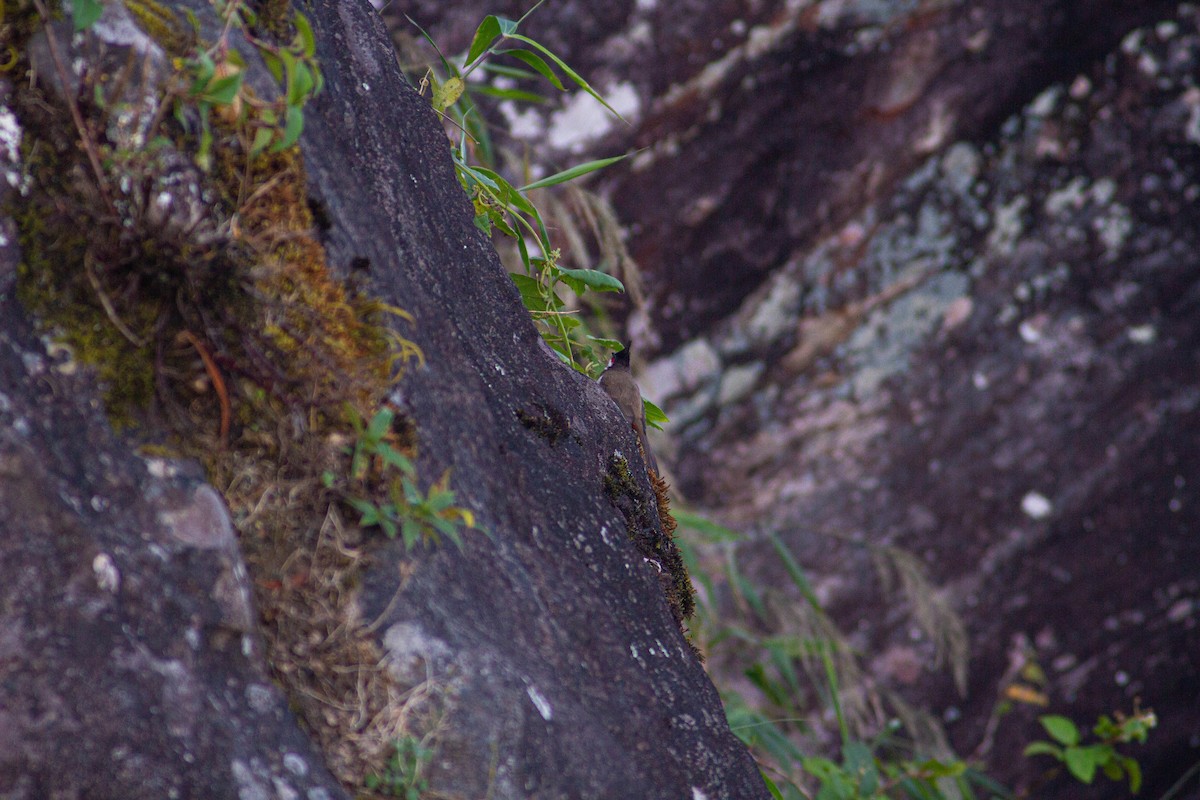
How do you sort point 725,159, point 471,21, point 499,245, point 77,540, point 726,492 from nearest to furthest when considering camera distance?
point 77,540, point 499,245, point 471,21, point 725,159, point 726,492

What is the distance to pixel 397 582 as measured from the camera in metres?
0.94

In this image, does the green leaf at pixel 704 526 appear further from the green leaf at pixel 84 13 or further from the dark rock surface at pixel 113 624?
the green leaf at pixel 84 13

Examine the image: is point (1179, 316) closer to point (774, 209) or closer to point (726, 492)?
point (774, 209)

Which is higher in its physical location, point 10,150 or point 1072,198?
point 1072,198

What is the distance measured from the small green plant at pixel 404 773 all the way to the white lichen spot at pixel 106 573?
1.01 ft

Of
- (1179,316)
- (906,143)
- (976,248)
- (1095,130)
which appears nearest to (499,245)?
(906,143)

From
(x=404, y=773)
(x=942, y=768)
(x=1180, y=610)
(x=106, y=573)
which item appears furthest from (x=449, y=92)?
(x=1180, y=610)

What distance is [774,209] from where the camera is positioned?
3.52 m

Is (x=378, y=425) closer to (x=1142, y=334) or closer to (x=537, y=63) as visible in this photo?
(x=537, y=63)

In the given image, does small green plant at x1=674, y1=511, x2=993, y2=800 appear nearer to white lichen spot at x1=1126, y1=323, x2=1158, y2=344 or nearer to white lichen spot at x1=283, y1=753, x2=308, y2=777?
white lichen spot at x1=283, y1=753, x2=308, y2=777

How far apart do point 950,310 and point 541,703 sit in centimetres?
306

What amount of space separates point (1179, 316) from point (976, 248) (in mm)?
854

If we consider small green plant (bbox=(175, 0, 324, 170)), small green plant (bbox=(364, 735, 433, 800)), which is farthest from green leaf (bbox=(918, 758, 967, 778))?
small green plant (bbox=(175, 0, 324, 170))

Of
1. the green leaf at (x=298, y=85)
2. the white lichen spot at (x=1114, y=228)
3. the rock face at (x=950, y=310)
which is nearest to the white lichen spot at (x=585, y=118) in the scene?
the rock face at (x=950, y=310)
